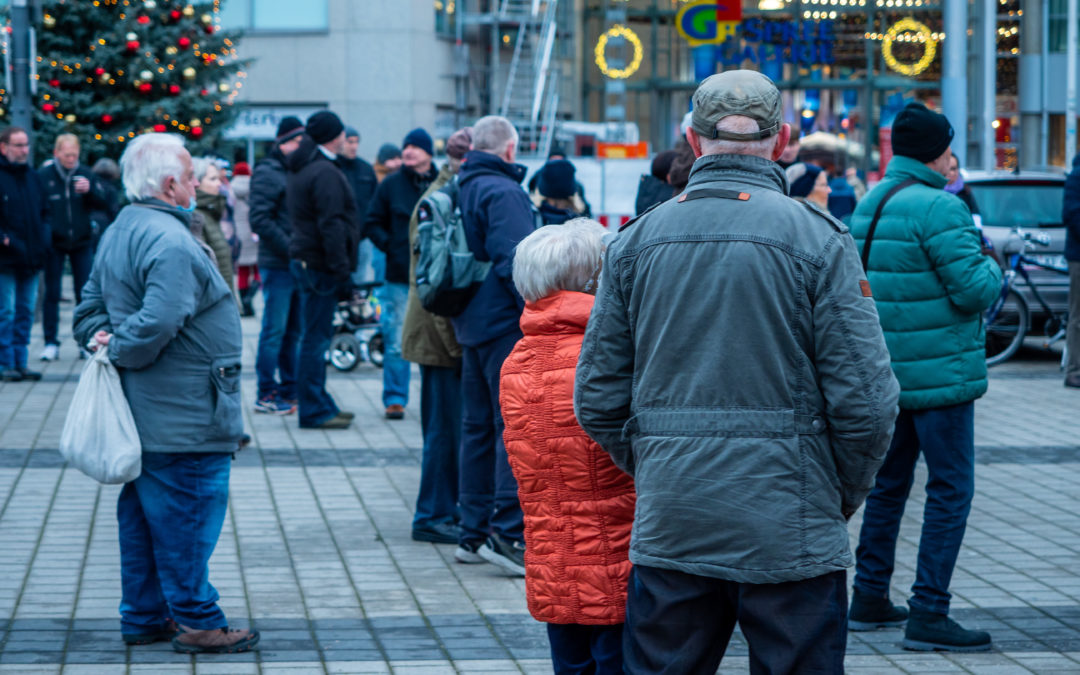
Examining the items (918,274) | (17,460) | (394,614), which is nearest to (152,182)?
(394,614)

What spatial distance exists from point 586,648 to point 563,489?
0.46 m

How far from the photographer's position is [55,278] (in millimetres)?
12992

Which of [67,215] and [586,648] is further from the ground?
[67,215]

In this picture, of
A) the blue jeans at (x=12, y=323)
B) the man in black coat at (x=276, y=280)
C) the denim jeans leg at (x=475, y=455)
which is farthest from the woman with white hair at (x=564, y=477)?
the blue jeans at (x=12, y=323)

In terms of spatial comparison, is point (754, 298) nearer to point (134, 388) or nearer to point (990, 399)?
point (134, 388)

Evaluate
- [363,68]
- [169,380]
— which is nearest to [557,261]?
[169,380]

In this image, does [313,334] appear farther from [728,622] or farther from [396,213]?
[728,622]

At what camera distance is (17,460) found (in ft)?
28.0

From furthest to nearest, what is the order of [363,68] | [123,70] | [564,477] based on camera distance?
[363,68], [123,70], [564,477]

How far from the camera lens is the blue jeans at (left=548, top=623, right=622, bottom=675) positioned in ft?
12.3

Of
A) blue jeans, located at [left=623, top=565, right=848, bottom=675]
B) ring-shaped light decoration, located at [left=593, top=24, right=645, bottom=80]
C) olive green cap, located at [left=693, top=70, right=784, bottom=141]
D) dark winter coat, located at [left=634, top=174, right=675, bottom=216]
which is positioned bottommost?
blue jeans, located at [left=623, top=565, right=848, bottom=675]

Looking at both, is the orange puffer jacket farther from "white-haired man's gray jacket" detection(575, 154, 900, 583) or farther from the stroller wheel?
the stroller wheel

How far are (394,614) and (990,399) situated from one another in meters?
7.06

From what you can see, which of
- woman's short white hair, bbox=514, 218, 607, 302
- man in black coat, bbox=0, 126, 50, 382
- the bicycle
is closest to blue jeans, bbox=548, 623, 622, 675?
woman's short white hair, bbox=514, 218, 607, 302
